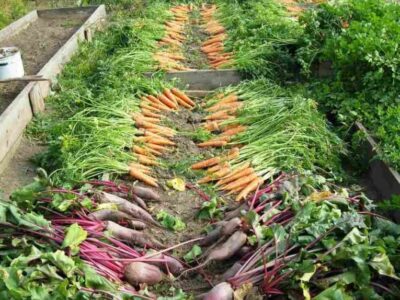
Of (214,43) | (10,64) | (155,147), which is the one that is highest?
(10,64)

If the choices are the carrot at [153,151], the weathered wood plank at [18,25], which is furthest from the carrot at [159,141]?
the weathered wood plank at [18,25]

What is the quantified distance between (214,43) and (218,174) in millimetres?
3529

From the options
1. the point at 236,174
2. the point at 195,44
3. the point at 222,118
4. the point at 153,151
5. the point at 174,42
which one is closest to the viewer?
the point at 236,174

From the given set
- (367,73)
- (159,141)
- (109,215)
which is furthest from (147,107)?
(367,73)

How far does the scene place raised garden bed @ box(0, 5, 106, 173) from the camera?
5.14 metres

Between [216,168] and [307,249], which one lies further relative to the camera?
[216,168]

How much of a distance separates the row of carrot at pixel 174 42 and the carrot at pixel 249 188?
107 inches

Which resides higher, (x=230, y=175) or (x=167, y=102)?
(x=167, y=102)

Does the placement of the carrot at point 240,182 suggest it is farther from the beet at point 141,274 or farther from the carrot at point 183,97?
the carrot at point 183,97

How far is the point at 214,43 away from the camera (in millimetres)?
7320

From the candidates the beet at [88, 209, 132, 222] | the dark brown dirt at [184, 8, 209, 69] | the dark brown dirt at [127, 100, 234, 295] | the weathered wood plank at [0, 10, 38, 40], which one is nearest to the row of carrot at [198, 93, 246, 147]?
the dark brown dirt at [127, 100, 234, 295]

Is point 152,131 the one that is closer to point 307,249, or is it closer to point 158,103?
point 158,103

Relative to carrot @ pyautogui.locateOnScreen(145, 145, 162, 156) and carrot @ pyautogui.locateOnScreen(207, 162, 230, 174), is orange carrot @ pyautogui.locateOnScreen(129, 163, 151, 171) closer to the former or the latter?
carrot @ pyautogui.locateOnScreen(145, 145, 162, 156)

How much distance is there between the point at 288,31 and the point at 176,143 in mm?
2927
